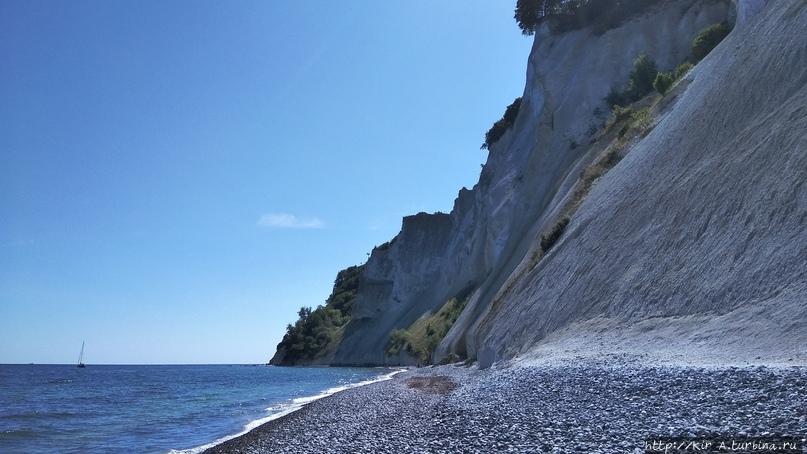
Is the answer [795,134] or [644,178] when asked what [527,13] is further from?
[795,134]

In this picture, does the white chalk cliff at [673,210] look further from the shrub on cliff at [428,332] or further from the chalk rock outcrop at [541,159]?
the shrub on cliff at [428,332]

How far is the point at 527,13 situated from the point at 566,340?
45.0 meters

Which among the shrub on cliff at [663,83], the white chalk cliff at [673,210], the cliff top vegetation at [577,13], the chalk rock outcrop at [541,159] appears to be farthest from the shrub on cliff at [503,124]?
the shrub on cliff at [663,83]

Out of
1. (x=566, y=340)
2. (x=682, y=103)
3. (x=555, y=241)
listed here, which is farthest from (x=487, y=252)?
(x=566, y=340)

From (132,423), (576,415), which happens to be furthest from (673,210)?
(132,423)

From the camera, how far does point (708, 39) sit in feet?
124

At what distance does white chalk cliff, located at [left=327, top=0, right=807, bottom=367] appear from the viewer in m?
14.5

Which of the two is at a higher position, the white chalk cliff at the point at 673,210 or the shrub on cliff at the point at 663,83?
the shrub on cliff at the point at 663,83

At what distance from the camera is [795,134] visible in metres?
16.8

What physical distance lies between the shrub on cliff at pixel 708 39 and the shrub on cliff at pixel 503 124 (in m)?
24.3

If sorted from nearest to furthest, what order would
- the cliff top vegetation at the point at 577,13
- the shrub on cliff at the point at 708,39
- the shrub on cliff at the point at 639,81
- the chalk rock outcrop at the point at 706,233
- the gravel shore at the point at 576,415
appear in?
the gravel shore at the point at 576,415 < the chalk rock outcrop at the point at 706,233 < the shrub on cliff at the point at 708,39 < the shrub on cliff at the point at 639,81 < the cliff top vegetation at the point at 577,13

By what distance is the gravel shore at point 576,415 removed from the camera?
869 centimetres

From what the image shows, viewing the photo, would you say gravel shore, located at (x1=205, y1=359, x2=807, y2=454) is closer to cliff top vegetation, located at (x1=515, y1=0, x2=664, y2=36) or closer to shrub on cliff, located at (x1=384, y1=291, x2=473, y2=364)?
shrub on cliff, located at (x1=384, y1=291, x2=473, y2=364)

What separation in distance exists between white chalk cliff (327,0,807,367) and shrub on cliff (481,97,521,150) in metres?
13.5
